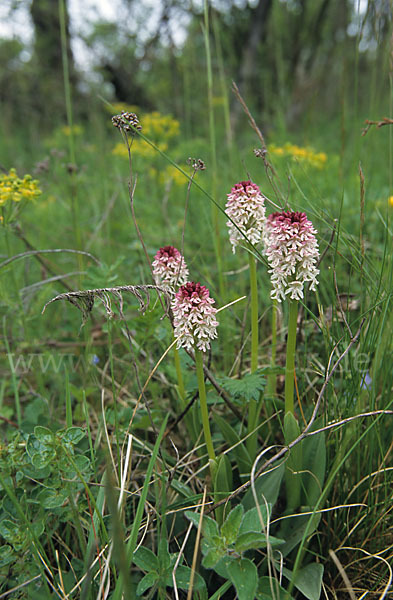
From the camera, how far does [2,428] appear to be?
169 centimetres

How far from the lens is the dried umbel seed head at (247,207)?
1127 millimetres

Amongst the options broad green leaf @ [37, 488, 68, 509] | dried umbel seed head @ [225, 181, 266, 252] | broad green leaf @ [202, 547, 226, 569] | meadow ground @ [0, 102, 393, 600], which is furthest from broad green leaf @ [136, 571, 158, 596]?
dried umbel seed head @ [225, 181, 266, 252]

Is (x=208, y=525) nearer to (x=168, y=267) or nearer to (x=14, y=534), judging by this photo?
(x=14, y=534)

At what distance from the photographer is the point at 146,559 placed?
3.26 feet

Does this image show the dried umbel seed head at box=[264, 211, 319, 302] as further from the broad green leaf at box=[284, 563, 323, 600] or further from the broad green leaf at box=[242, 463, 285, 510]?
the broad green leaf at box=[284, 563, 323, 600]

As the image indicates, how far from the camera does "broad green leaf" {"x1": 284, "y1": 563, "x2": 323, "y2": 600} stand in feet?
3.30

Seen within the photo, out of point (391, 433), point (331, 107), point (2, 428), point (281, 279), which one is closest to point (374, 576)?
point (391, 433)

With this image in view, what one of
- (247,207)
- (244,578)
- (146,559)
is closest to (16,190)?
(247,207)

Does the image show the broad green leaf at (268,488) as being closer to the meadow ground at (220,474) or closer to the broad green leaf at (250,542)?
the meadow ground at (220,474)

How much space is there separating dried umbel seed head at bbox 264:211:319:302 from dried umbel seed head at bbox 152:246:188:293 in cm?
29

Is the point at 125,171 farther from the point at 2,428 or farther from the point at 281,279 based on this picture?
the point at 281,279

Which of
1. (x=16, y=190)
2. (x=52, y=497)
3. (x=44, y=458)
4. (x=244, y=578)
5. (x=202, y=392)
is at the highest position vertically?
(x=16, y=190)

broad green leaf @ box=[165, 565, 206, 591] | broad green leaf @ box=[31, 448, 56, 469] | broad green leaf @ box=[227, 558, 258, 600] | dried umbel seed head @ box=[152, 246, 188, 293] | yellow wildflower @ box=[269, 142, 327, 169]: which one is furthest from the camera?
yellow wildflower @ box=[269, 142, 327, 169]

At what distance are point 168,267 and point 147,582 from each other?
29.2 inches
